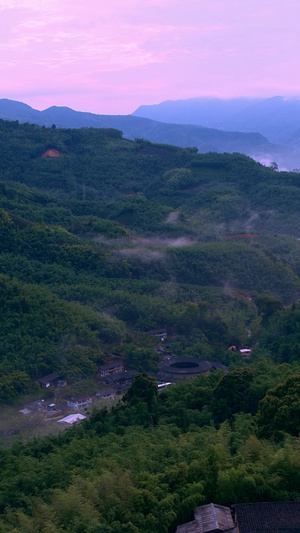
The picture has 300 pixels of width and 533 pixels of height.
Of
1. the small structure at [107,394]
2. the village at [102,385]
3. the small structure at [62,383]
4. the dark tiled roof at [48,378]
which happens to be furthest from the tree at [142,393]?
the dark tiled roof at [48,378]

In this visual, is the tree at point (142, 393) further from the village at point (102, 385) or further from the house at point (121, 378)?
the house at point (121, 378)

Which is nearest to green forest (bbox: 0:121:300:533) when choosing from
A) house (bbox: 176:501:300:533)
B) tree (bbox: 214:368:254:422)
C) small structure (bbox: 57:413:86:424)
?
tree (bbox: 214:368:254:422)

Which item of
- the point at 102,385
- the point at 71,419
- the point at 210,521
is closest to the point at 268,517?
the point at 210,521

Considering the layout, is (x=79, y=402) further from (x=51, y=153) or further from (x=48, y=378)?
(x=51, y=153)

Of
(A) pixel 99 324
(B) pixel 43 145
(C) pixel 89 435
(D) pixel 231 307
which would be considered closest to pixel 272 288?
(D) pixel 231 307

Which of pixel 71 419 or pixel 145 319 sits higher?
pixel 145 319
